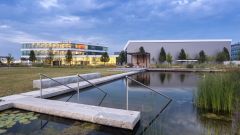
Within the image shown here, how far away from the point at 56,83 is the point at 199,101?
6696mm

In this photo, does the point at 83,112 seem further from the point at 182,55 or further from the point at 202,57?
the point at 182,55

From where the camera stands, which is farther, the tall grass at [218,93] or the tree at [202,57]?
the tree at [202,57]

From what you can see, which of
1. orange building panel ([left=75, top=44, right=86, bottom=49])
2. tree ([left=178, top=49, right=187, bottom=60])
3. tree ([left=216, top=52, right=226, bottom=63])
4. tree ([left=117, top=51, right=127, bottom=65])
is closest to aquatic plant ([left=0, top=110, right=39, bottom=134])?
tree ([left=216, top=52, right=226, bottom=63])

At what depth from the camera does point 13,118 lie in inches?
219

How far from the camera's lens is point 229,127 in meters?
5.11

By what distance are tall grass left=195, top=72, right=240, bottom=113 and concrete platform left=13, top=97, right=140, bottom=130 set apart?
7.50 ft

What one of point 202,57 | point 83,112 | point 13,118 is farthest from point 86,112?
point 202,57

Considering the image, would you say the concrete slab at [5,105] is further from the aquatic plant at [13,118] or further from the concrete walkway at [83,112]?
the aquatic plant at [13,118]

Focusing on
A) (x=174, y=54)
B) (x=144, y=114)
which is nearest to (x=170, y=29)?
(x=174, y=54)

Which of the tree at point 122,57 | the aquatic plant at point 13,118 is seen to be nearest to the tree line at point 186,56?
the tree at point 122,57

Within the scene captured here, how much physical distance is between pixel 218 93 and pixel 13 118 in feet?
17.5

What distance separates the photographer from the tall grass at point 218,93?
19.7 ft

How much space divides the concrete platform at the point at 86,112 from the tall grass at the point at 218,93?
7.50 feet

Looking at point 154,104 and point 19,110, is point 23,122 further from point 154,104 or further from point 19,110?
point 154,104
